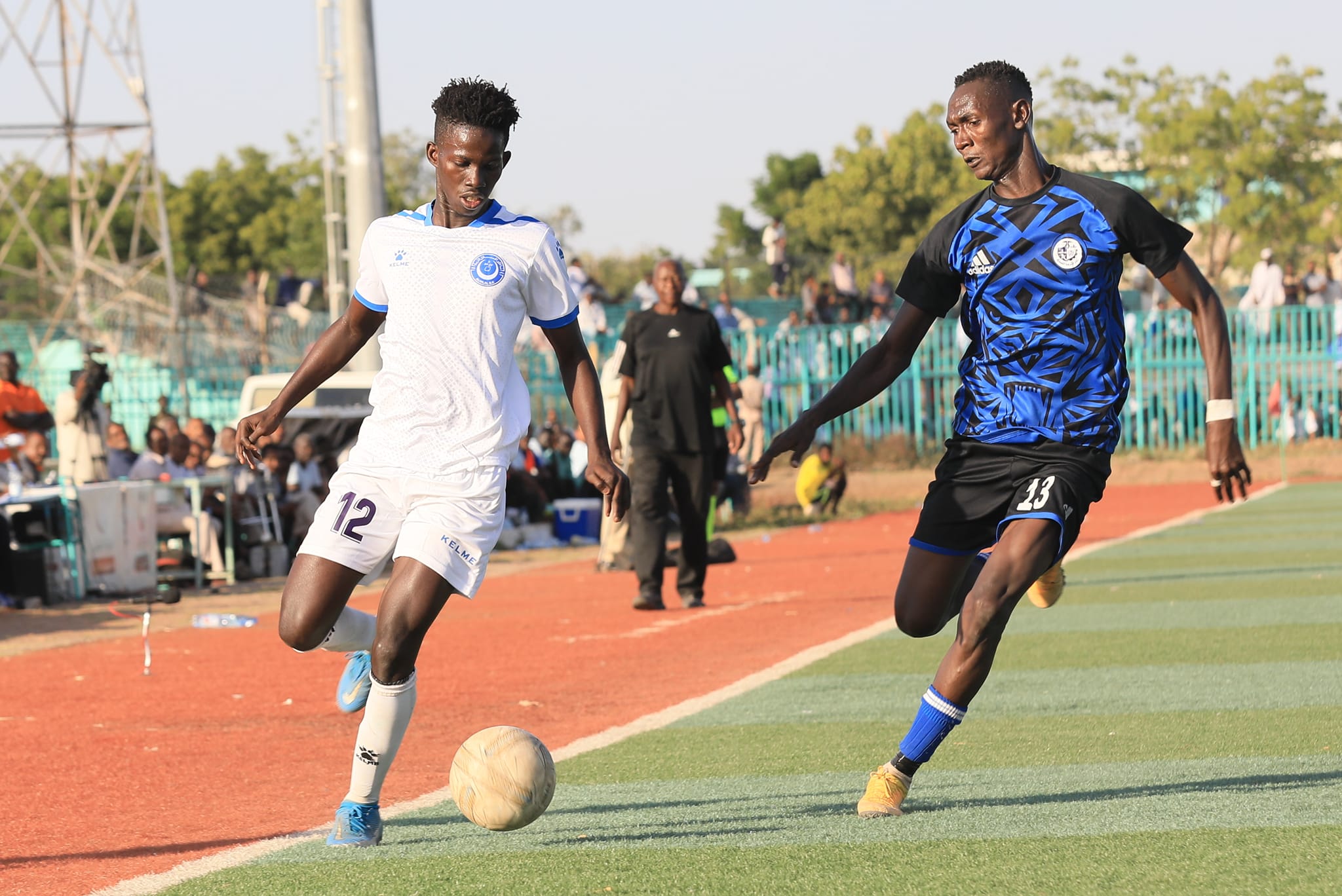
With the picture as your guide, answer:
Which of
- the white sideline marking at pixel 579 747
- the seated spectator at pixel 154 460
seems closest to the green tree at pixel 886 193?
the seated spectator at pixel 154 460

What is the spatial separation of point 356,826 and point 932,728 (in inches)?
70.6

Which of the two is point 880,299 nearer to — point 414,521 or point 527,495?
point 527,495

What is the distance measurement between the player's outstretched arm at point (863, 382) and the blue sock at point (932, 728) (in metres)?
0.99

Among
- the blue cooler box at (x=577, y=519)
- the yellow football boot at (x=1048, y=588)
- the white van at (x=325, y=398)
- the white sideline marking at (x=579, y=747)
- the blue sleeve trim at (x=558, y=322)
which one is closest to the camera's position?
the white sideline marking at (x=579, y=747)

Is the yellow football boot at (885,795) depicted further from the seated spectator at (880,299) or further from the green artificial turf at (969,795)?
the seated spectator at (880,299)

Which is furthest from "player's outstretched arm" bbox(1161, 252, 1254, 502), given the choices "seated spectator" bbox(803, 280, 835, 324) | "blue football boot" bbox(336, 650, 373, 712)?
"seated spectator" bbox(803, 280, 835, 324)

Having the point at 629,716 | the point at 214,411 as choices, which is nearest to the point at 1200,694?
the point at 629,716

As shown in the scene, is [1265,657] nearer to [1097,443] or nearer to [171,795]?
[1097,443]

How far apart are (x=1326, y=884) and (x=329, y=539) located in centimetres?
297

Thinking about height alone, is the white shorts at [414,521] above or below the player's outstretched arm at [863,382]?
below

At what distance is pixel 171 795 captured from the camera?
6.63 m

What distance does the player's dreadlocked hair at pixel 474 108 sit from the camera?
18.1 ft

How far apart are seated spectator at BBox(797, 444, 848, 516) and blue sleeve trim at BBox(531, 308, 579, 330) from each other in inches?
741

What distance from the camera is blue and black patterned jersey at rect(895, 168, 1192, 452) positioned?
559cm
